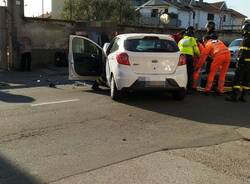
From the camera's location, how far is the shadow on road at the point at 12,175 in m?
4.98

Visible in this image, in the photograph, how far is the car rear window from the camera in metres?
10.2

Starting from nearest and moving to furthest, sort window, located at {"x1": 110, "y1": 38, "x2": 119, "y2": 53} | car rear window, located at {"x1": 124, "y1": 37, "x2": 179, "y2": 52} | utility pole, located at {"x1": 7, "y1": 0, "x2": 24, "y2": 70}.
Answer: car rear window, located at {"x1": 124, "y1": 37, "x2": 179, "y2": 52}, window, located at {"x1": 110, "y1": 38, "x2": 119, "y2": 53}, utility pole, located at {"x1": 7, "y1": 0, "x2": 24, "y2": 70}

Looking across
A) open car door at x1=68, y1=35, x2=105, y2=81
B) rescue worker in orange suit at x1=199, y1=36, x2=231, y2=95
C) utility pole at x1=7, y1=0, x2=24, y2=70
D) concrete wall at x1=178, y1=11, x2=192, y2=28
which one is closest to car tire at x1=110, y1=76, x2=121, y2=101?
open car door at x1=68, y1=35, x2=105, y2=81

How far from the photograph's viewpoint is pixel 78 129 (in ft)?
24.5

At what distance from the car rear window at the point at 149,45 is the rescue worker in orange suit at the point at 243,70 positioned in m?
1.90

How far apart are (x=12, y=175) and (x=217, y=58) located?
25.1ft

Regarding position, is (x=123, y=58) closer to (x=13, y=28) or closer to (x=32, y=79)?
(x=32, y=79)

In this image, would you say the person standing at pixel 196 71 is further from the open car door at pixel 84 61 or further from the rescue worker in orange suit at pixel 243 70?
the open car door at pixel 84 61

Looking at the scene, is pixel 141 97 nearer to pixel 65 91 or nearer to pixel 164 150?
pixel 65 91

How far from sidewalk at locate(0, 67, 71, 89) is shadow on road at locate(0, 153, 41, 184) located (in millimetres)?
7828

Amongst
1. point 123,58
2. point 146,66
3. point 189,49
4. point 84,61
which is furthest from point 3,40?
point 146,66

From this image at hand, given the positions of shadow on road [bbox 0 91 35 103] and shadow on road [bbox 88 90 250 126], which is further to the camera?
shadow on road [bbox 0 91 35 103]

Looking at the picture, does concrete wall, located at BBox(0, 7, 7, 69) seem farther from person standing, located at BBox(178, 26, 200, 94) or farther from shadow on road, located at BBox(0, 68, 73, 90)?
person standing, located at BBox(178, 26, 200, 94)

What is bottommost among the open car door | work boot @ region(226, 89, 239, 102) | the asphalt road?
the asphalt road
